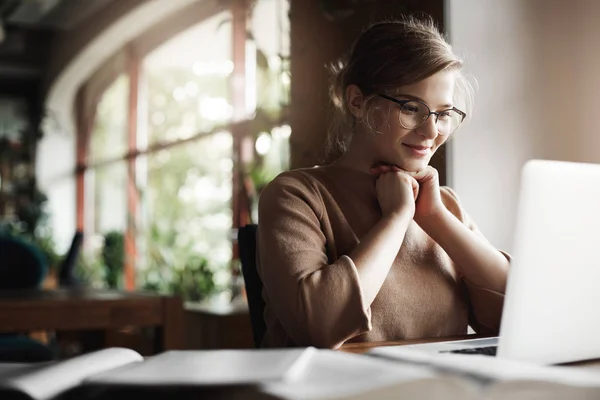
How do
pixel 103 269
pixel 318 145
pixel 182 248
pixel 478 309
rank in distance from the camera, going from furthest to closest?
1. pixel 103 269
2. pixel 182 248
3. pixel 318 145
4. pixel 478 309

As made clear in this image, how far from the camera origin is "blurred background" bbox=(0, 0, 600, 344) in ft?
7.72

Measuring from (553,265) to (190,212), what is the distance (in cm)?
545

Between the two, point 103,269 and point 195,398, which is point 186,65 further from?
point 195,398

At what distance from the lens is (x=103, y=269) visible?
7785 mm

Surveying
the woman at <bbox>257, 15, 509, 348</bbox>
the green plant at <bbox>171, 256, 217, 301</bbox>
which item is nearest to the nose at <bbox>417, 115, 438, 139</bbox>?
the woman at <bbox>257, 15, 509, 348</bbox>

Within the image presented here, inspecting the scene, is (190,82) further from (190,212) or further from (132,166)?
(132,166)

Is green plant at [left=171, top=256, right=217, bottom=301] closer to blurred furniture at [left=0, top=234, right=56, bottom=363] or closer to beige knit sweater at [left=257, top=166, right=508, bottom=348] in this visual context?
blurred furniture at [left=0, top=234, right=56, bottom=363]

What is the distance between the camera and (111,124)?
26.4 ft

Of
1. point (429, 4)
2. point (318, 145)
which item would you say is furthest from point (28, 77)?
point (429, 4)

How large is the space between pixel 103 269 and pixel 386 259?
688 centimetres

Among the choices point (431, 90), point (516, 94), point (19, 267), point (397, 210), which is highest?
point (516, 94)

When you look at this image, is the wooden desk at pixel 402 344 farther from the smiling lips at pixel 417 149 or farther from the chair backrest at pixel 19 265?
the chair backrest at pixel 19 265

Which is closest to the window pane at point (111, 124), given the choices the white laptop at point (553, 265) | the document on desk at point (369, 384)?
the white laptop at point (553, 265)

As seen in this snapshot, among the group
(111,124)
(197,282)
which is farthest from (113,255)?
(197,282)
